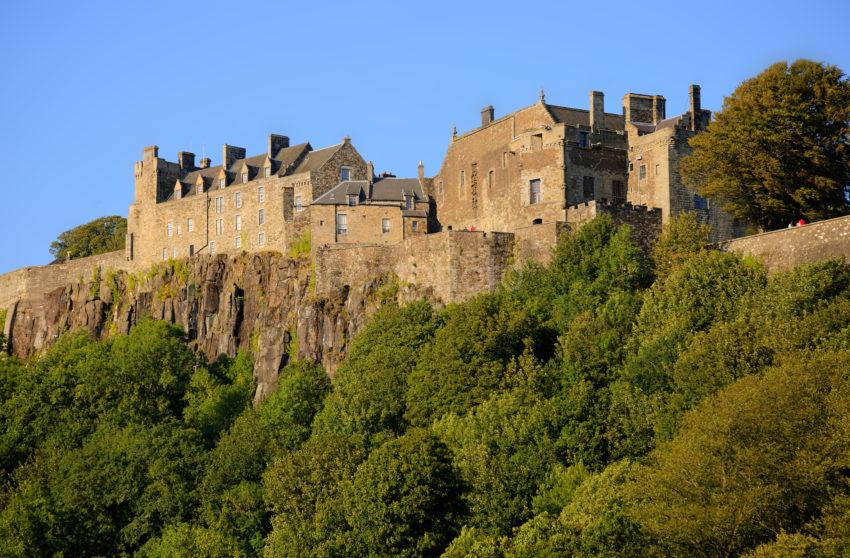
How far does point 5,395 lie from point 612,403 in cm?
3055

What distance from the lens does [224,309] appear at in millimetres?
68750

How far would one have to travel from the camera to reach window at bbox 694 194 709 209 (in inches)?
2243

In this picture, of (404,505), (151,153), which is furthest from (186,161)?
(404,505)

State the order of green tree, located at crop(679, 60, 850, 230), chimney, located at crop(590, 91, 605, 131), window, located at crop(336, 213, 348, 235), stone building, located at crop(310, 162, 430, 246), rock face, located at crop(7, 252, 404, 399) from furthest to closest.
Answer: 1. window, located at crop(336, 213, 348, 235)
2. stone building, located at crop(310, 162, 430, 246)
3. rock face, located at crop(7, 252, 404, 399)
4. chimney, located at crop(590, 91, 605, 131)
5. green tree, located at crop(679, 60, 850, 230)

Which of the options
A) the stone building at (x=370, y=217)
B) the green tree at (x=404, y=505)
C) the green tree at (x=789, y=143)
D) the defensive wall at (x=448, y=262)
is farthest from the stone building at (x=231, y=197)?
the green tree at (x=404, y=505)

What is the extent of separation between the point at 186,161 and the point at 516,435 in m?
38.7

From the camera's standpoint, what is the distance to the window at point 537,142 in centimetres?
5862

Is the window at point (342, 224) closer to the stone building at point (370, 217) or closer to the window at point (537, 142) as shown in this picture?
the stone building at point (370, 217)

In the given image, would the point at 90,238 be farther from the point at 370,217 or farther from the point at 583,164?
the point at 583,164

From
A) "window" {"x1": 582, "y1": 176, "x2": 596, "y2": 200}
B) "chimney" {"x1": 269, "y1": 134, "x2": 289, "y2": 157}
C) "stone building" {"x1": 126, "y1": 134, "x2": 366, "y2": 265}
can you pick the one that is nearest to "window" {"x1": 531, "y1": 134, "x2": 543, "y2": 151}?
"window" {"x1": 582, "y1": 176, "x2": 596, "y2": 200}

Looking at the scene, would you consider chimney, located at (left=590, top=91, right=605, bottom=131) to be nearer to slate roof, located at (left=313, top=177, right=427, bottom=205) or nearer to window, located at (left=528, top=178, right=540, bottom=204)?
window, located at (left=528, top=178, right=540, bottom=204)

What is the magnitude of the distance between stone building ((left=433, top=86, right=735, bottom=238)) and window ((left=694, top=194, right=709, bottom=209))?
0.6 inches

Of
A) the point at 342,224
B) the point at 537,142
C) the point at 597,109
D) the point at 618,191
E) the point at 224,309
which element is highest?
the point at 597,109

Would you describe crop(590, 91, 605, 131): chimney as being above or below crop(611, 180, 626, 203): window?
above
